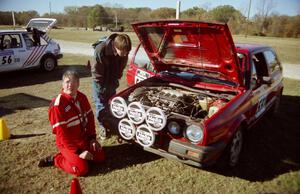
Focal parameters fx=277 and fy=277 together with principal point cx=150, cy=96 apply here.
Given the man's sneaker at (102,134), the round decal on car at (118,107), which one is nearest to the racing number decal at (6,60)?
the man's sneaker at (102,134)

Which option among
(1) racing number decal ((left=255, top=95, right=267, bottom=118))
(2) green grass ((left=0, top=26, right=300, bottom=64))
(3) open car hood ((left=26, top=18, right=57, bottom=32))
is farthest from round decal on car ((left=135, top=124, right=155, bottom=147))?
(2) green grass ((left=0, top=26, right=300, bottom=64))

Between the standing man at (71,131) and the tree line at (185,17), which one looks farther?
the tree line at (185,17)

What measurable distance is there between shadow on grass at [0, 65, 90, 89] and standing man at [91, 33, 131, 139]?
470 centimetres

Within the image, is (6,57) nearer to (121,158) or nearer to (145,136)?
(121,158)

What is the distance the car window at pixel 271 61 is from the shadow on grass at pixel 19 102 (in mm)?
4763

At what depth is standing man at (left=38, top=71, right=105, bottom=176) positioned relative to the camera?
11.2 feet

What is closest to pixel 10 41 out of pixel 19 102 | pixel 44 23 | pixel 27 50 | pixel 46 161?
pixel 27 50

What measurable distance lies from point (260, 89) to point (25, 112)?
14.9ft

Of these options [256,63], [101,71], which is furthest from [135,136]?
[256,63]

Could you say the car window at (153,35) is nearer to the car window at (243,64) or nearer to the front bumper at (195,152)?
the car window at (243,64)

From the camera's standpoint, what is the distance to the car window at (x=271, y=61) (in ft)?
16.5

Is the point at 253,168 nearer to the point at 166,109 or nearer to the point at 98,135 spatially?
the point at 166,109

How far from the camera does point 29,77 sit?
29.9 ft

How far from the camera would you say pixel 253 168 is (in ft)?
12.7
